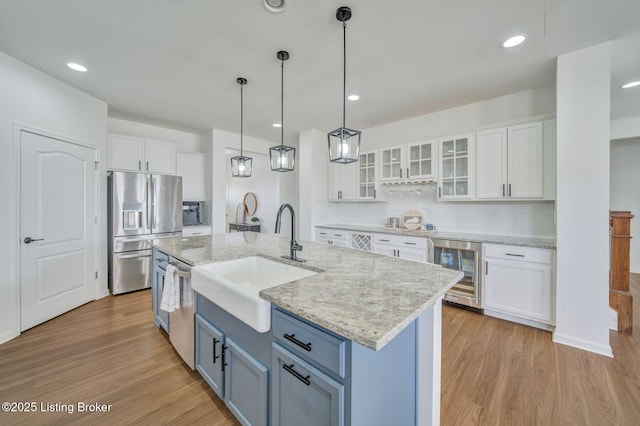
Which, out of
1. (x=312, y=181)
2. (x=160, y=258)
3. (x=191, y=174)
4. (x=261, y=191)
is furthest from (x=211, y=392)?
(x=261, y=191)

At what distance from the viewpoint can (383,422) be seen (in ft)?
3.46

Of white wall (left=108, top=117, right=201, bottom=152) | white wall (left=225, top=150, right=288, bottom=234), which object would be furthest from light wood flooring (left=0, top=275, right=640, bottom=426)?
white wall (left=225, top=150, right=288, bottom=234)

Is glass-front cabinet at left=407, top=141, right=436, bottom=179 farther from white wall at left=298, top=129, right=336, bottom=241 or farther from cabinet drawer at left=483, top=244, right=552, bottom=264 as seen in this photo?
white wall at left=298, top=129, right=336, bottom=241

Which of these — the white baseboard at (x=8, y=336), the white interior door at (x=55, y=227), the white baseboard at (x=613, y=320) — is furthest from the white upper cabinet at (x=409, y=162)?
the white baseboard at (x=8, y=336)

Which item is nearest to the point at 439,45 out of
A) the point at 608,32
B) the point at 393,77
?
the point at 393,77

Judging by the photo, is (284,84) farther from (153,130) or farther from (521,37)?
(153,130)

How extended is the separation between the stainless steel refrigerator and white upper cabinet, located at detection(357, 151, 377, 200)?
3062 mm

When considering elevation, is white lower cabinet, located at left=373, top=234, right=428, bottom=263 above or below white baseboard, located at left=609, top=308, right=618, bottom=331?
above

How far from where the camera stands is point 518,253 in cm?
274

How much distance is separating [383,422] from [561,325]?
2.45m

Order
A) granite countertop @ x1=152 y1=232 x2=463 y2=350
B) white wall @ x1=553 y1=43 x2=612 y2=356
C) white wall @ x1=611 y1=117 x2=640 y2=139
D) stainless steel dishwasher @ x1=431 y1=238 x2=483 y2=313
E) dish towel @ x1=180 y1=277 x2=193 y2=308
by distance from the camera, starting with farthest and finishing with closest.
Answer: white wall @ x1=611 y1=117 x2=640 y2=139, stainless steel dishwasher @ x1=431 y1=238 x2=483 y2=313, white wall @ x1=553 y1=43 x2=612 y2=356, dish towel @ x1=180 y1=277 x2=193 y2=308, granite countertop @ x1=152 y1=232 x2=463 y2=350

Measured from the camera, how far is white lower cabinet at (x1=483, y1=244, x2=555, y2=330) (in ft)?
8.53

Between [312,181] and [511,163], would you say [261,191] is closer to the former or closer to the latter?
[312,181]

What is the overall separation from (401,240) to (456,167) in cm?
120
